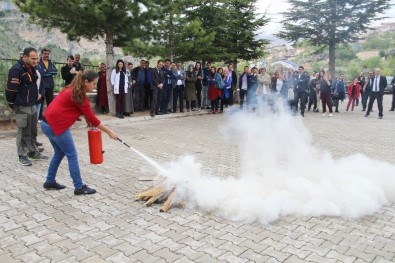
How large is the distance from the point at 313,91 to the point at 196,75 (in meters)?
5.39

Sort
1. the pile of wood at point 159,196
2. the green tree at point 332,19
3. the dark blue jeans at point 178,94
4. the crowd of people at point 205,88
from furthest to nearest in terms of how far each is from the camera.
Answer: the green tree at point 332,19 < the dark blue jeans at point 178,94 < the crowd of people at point 205,88 < the pile of wood at point 159,196

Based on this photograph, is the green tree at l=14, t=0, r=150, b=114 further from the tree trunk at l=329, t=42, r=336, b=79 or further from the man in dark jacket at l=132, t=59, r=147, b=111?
the tree trunk at l=329, t=42, r=336, b=79

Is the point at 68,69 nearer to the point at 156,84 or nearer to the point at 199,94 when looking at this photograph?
the point at 156,84

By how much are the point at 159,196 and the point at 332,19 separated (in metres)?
31.0

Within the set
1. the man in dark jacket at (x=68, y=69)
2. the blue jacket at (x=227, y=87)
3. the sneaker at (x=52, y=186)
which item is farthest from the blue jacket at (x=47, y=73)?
the blue jacket at (x=227, y=87)

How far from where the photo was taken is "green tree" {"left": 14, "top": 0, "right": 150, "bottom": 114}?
11148mm

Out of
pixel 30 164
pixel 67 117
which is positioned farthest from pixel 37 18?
pixel 67 117

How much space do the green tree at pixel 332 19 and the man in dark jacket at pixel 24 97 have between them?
2839cm

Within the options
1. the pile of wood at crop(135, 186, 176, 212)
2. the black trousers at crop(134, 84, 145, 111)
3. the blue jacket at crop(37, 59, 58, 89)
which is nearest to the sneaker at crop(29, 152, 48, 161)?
the blue jacket at crop(37, 59, 58, 89)

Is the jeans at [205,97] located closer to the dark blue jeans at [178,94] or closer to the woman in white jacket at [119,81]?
the dark blue jeans at [178,94]

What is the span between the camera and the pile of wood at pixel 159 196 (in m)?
4.92

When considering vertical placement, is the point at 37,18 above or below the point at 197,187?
above

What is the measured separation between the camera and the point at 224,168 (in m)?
6.93

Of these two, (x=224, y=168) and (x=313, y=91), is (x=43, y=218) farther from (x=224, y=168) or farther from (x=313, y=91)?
(x=313, y=91)
